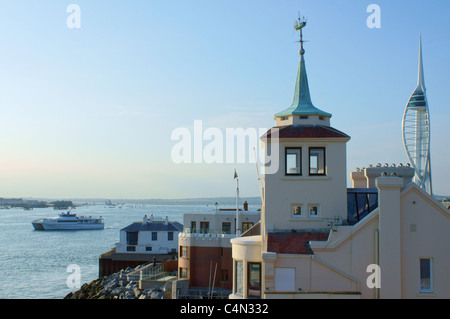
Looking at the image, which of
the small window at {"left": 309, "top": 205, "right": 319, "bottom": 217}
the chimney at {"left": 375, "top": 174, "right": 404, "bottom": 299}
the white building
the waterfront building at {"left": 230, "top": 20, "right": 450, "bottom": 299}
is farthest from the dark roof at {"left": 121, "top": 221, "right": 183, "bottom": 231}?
the chimney at {"left": 375, "top": 174, "right": 404, "bottom": 299}

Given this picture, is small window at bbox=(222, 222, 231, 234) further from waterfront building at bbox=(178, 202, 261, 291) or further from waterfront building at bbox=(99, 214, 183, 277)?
waterfront building at bbox=(99, 214, 183, 277)

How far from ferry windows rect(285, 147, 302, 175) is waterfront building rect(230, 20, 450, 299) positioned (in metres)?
0.04

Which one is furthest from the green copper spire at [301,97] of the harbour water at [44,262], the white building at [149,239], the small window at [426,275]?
the white building at [149,239]

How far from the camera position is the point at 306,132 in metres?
18.3

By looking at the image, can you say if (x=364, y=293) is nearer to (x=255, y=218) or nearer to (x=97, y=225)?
(x=255, y=218)

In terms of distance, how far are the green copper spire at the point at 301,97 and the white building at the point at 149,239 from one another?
47403mm

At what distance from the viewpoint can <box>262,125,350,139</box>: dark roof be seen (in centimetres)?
1816

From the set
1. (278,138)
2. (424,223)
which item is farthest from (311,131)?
(424,223)

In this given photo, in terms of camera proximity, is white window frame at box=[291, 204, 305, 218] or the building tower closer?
white window frame at box=[291, 204, 305, 218]

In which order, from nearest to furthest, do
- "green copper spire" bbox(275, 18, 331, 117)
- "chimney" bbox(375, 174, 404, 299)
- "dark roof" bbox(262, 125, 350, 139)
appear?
"chimney" bbox(375, 174, 404, 299) → "dark roof" bbox(262, 125, 350, 139) → "green copper spire" bbox(275, 18, 331, 117)

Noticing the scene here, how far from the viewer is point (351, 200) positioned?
758 inches

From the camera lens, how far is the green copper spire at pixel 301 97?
761 inches

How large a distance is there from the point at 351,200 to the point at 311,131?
3.30 m

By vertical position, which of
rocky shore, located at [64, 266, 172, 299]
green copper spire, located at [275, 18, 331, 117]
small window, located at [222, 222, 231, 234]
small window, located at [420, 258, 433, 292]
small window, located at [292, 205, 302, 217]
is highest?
green copper spire, located at [275, 18, 331, 117]
